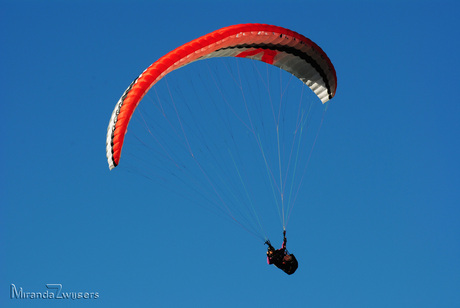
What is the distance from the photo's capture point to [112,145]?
1075 inches

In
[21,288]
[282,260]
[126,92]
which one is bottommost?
[282,260]

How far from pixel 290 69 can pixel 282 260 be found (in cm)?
654

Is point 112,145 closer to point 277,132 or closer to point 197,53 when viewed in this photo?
point 197,53

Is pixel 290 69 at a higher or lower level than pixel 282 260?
higher

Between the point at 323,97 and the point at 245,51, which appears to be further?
the point at 323,97

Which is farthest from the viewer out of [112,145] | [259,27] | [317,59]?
[317,59]

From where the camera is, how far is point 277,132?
30.2 metres

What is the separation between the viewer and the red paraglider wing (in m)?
27.4

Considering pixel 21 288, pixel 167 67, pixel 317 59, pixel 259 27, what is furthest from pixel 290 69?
pixel 21 288

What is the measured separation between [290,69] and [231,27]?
4.30 m

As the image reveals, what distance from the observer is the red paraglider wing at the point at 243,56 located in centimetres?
2739

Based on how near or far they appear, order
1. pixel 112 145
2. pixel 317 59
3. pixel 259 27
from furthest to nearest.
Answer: pixel 317 59 < pixel 259 27 < pixel 112 145

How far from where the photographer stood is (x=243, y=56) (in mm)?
31000

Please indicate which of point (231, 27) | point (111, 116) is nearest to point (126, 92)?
point (111, 116)
